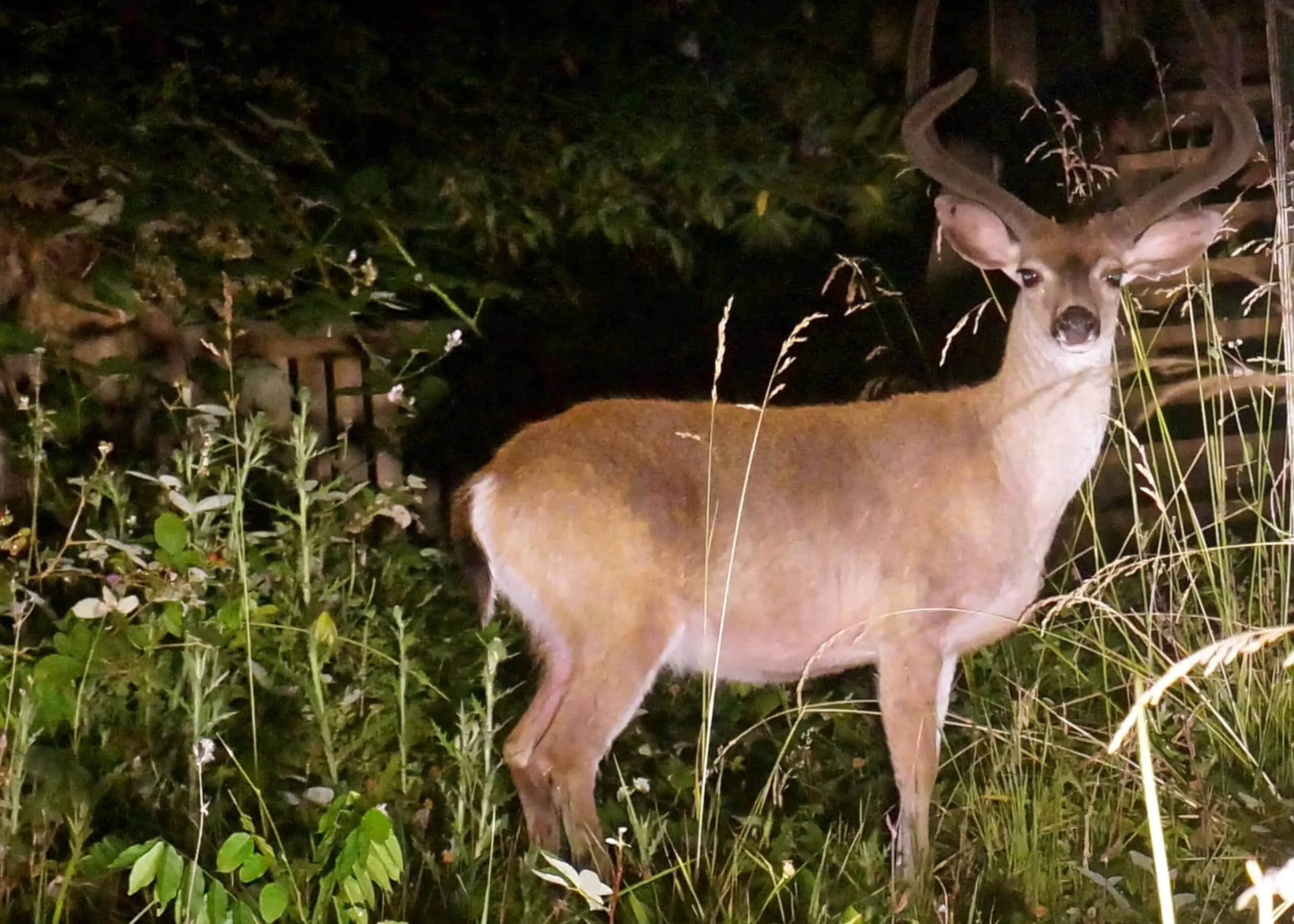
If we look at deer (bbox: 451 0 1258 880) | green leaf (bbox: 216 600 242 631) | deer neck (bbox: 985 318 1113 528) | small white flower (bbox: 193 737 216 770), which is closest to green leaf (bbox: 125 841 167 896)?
small white flower (bbox: 193 737 216 770)

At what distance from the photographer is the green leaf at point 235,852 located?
1.82 metres

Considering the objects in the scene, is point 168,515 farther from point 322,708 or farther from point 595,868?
point 595,868

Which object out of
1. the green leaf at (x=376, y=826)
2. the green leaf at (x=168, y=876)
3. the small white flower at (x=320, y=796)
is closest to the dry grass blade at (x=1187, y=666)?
the green leaf at (x=376, y=826)

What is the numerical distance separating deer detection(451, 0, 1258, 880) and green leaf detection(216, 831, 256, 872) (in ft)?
4.21

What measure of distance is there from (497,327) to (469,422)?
1.42 feet

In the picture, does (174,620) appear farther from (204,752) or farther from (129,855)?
(129,855)

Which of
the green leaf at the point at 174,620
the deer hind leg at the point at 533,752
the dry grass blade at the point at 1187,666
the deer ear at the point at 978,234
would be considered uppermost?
the dry grass blade at the point at 1187,666

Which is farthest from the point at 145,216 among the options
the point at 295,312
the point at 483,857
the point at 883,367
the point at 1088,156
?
the point at 1088,156

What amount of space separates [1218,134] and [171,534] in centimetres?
277

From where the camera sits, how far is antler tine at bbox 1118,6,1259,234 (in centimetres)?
321

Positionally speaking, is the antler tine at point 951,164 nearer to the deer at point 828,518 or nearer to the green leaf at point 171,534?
the deer at point 828,518

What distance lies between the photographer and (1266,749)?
2736 millimetres

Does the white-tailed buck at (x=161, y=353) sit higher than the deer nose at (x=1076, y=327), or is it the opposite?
the deer nose at (x=1076, y=327)

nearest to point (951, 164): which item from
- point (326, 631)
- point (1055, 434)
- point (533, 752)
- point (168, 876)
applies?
point (1055, 434)
